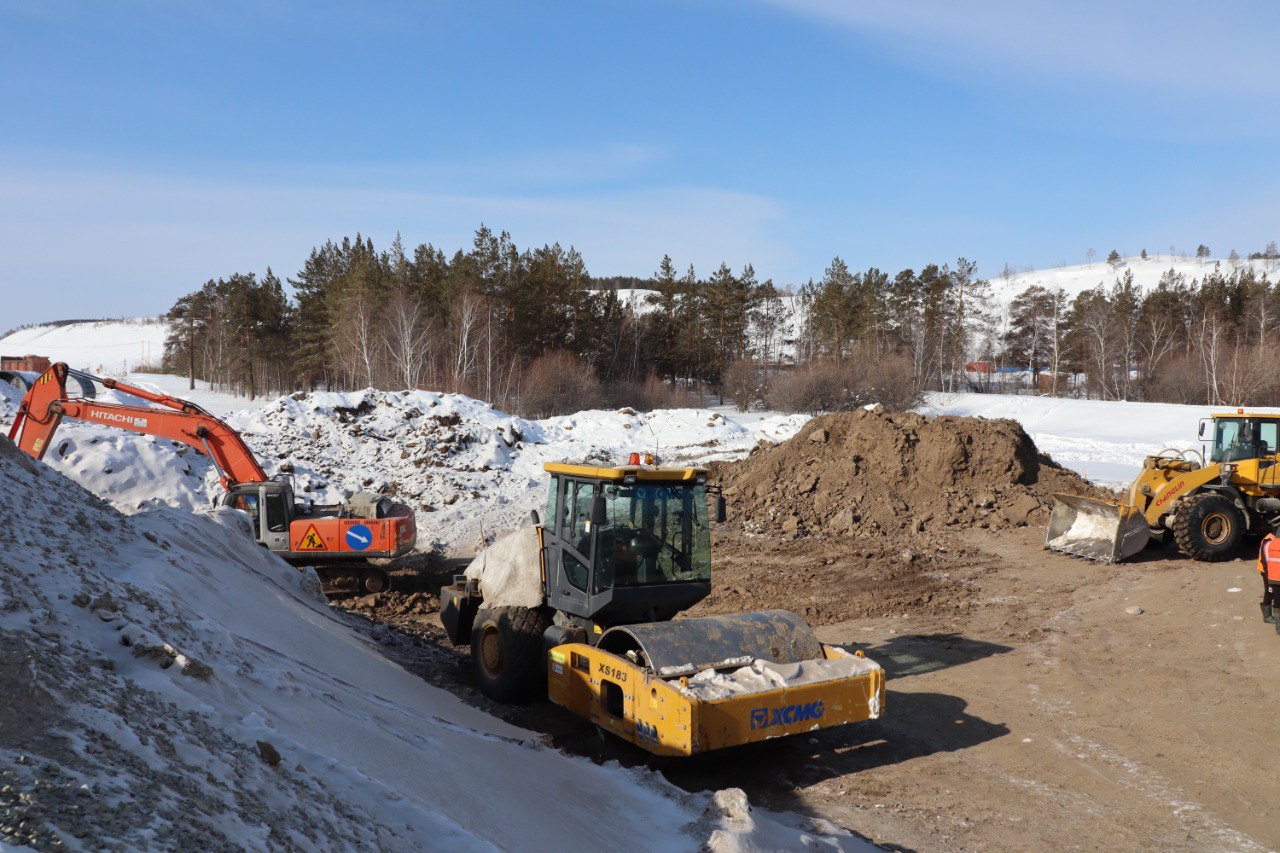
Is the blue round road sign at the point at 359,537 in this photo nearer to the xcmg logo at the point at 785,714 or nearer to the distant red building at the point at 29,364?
the xcmg logo at the point at 785,714

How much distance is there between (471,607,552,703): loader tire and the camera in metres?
7.90

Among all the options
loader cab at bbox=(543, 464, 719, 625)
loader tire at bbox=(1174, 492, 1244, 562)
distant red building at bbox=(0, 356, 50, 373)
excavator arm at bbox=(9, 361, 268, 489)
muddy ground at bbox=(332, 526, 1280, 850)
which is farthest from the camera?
distant red building at bbox=(0, 356, 50, 373)

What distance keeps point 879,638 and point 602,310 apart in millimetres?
40373

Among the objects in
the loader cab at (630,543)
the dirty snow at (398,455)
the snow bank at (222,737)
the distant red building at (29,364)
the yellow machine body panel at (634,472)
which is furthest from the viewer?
the distant red building at (29,364)

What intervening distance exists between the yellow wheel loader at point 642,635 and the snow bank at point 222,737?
638 millimetres

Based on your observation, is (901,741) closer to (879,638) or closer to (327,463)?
(879,638)

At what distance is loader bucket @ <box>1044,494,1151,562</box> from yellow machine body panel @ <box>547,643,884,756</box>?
7.95 metres

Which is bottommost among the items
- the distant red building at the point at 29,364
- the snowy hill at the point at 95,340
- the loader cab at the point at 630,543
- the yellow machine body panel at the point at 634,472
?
the loader cab at the point at 630,543

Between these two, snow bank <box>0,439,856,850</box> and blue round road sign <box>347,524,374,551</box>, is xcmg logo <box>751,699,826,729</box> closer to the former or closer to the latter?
snow bank <box>0,439,856,850</box>

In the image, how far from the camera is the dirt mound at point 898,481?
1611 cm

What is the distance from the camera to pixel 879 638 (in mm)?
10602

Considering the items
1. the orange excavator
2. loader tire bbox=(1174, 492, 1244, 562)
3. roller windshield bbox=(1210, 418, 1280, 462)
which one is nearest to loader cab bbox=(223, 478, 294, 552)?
the orange excavator

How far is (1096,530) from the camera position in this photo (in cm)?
1337

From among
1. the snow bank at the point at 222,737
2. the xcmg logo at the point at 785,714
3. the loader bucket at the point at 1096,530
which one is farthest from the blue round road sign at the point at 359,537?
the loader bucket at the point at 1096,530
